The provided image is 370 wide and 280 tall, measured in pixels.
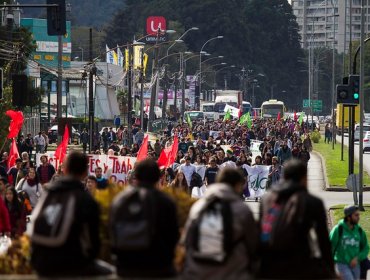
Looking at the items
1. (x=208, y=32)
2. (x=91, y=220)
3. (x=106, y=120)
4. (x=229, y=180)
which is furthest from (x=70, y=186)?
(x=208, y=32)

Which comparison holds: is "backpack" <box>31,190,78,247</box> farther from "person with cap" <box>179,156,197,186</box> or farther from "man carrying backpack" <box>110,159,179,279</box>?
"person with cap" <box>179,156,197,186</box>

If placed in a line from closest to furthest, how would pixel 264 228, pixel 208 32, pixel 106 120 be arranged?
pixel 264 228 → pixel 106 120 → pixel 208 32

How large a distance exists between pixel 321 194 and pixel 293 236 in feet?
99.1

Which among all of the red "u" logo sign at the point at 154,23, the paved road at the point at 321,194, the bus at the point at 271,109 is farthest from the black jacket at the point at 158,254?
the red "u" logo sign at the point at 154,23

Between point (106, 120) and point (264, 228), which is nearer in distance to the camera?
point (264, 228)

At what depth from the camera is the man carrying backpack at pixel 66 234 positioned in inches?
363

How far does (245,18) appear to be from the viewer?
182m

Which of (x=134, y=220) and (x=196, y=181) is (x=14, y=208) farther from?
(x=196, y=181)

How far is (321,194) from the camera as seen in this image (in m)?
Result: 39.7

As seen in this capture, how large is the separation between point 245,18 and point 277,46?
8.89 metres

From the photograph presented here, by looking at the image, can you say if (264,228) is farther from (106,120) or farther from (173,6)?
(173,6)

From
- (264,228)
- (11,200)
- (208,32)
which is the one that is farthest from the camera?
(208,32)

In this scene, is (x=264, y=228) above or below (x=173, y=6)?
below

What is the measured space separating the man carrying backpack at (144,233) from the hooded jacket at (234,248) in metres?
0.15
